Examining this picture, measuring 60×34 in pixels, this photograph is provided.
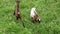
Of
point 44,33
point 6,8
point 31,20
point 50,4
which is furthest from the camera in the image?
point 50,4

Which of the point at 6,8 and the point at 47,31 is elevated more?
the point at 6,8

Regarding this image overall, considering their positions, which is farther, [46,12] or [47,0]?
[47,0]

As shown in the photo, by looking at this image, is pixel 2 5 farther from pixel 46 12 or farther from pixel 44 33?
pixel 44 33

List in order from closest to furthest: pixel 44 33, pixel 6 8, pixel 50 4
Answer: pixel 44 33
pixel 6 8
pixel 50 4

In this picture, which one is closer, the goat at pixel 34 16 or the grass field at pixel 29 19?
the grass field at pixel 29 19

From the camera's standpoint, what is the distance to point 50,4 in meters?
7.20

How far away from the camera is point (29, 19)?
245 inches

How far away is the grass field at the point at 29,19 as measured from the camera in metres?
5.70

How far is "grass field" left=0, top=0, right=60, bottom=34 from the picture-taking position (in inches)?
224

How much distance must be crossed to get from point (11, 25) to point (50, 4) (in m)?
1.93

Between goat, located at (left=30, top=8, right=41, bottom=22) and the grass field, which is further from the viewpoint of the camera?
goat, located at (left=30, top=8, right=41, bottom=22)

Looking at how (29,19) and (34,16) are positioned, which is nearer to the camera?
(34,16)

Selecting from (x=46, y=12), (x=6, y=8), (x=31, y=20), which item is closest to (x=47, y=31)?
(x=31, y=20)

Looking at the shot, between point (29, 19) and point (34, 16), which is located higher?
point (34, 16)
